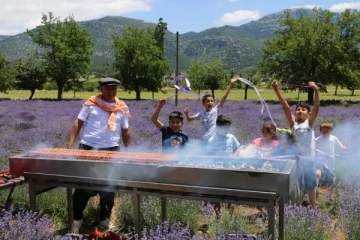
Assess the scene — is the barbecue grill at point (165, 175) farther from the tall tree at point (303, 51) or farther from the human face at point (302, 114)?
the tall tree at point (303, 51)

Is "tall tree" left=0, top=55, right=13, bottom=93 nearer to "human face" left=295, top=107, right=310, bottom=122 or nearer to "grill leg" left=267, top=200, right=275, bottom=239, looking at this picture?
"human face" left=295, top=107, right=310, bottom=122

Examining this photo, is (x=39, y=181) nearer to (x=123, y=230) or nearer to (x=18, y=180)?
(x=18, y=180)

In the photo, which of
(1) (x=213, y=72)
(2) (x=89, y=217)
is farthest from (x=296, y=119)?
(1) (x=213, y=72)

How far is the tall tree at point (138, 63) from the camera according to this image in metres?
41.2

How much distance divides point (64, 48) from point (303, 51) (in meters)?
22.2

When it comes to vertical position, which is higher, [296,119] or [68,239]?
[296,119]

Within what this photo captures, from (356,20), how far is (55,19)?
29047mm

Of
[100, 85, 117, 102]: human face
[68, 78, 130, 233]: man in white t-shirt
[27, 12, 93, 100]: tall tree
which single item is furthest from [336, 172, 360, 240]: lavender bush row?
[27, 12, 93, 100]: tall tree

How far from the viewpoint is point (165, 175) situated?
10.4 ft

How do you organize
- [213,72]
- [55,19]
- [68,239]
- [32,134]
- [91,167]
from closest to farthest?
[68,239], [91,167], [32,134], [55,19], [213,72]

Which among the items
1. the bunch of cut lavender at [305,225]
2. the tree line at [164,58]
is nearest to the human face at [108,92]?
the bunch of cut lavender at [305,225]

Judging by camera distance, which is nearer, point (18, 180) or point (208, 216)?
point (18, 180)

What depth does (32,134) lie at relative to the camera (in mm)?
8664

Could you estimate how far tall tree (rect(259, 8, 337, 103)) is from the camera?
1260 inches
